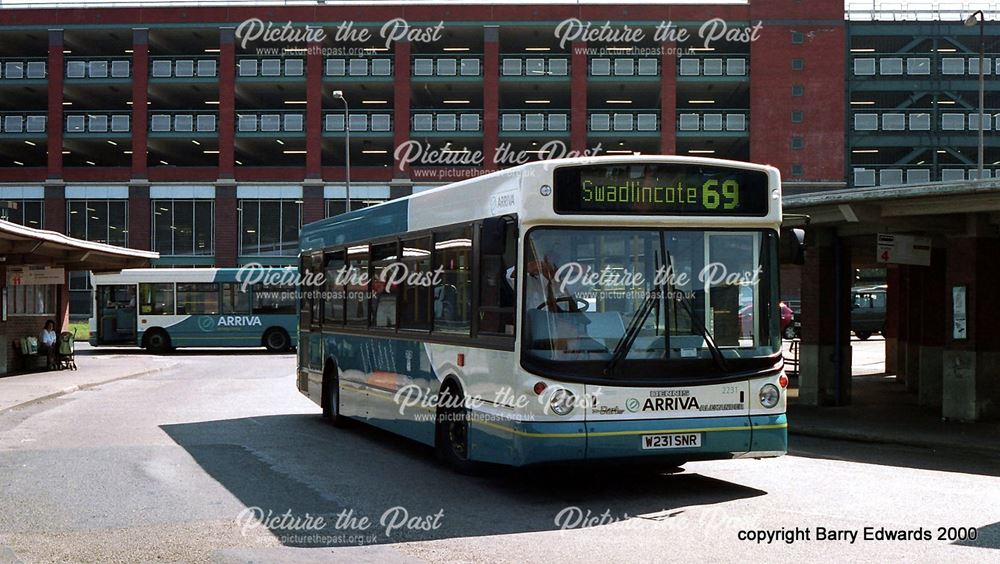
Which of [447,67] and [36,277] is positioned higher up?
[447,67]

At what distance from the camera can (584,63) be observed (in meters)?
66.6

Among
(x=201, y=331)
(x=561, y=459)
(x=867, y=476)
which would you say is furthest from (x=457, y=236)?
(x=201, y=331)

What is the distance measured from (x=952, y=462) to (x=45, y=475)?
34.4 feet

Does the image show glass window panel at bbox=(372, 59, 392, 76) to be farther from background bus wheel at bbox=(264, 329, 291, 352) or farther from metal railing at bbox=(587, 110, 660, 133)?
background bus wheel at bbox=(264, 329, 291, 352)

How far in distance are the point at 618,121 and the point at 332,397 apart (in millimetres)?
51362

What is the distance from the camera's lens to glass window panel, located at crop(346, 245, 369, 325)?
15.0 meters

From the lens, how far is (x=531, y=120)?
66.4m

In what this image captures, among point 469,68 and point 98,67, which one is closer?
point 469,68

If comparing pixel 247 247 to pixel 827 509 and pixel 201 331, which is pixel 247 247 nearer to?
pixel 201 331

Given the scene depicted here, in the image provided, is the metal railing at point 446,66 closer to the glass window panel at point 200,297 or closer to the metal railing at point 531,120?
the metal railing at point 531,120

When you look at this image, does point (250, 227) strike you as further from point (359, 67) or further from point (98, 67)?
point (98, 67)

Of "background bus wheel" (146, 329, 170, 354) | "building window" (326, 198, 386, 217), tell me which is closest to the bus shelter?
"background bus wheel" (146, 329, 170, 354)

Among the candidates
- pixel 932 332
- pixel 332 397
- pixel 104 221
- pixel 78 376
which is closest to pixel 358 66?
pixel 104 221

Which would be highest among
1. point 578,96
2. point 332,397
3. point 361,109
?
point 578,96
